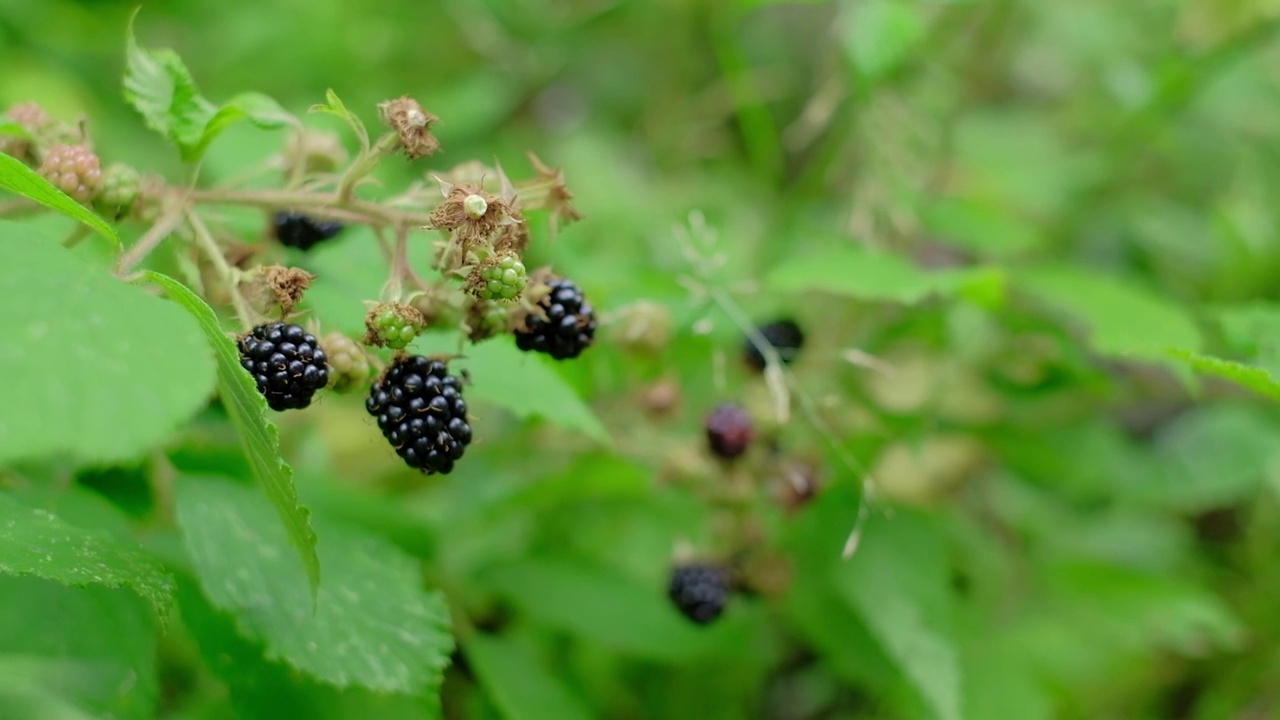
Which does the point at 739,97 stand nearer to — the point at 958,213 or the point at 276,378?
the point at 958,213

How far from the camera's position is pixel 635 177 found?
363cm

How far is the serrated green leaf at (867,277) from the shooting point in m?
1.74

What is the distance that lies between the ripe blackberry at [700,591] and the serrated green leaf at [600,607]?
0.51 ft

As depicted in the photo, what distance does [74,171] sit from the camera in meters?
1.26

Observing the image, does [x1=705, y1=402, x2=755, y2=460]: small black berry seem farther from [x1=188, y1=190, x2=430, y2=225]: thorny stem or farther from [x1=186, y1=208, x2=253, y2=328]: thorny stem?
[x1=186, y1=208, x2=253, y2=328]: thorny stem

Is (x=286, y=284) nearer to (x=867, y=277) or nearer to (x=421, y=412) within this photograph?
(x=421, y=412)

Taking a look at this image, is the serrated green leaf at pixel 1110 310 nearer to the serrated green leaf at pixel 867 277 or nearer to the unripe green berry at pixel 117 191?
the serrated green leaf at pixel 867 277

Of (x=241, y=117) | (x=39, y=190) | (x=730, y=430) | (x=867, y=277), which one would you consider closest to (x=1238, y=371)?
(x=867, y=277)

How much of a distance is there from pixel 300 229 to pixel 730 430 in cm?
76

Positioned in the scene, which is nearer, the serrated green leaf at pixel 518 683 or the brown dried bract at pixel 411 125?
the brown dried bract at pixel 411 125

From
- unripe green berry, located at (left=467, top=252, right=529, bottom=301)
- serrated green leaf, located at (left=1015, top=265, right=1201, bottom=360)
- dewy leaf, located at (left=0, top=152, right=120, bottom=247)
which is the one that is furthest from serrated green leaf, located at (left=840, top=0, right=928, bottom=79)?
dewy leaf, located at (left=0, top=152, right=120, bottom=247)


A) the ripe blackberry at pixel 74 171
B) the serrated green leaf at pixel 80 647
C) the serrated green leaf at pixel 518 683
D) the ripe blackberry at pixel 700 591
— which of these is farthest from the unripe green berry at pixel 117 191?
the ripe blackberry at pixel 700 591

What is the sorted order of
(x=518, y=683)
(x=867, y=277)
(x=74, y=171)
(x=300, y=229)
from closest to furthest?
(x=74, y=171), (x=300, y=229), (x=518, y=683), (x=867, y=277)

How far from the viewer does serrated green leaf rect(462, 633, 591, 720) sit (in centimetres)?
166
